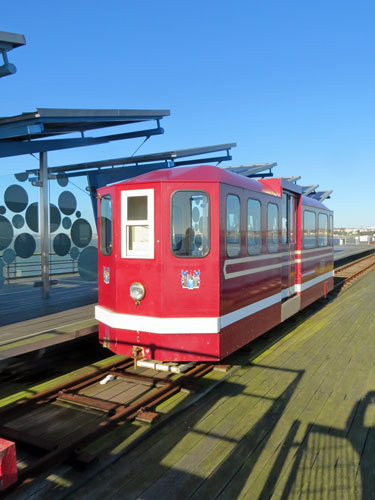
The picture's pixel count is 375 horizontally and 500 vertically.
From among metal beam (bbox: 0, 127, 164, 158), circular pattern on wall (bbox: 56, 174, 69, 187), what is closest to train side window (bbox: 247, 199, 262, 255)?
metal beam (bbox: 0, 127, 164, 158)

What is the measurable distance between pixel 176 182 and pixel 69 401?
9.94ft

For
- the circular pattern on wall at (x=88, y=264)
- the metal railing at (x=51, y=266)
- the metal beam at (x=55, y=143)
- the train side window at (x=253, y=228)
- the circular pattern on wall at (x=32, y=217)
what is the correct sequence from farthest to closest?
the circular pattern on wall at (x=88, y=264) < the metal railing at (x=51, y=266) < the circular pattern on wall at (x=32, y=217) < the metal beam at (x=55, y=143) < the train side window at (x=253, y=228)

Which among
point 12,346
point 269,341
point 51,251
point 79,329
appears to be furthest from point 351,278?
point 12,346

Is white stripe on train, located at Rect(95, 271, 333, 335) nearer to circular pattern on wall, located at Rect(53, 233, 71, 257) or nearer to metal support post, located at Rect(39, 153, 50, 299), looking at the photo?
metal support post, located at Rect(39, 153, 50, 299)

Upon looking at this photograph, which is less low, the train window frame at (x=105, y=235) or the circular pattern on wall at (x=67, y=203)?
the circular pattern on wall at (x=67, y=203)

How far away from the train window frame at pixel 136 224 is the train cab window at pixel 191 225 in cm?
31

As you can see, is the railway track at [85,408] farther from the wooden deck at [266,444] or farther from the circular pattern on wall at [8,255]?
the circular pattern on wall at [8,255]

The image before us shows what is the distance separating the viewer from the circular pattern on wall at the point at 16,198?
927cm

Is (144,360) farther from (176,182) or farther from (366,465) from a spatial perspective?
(366,465)

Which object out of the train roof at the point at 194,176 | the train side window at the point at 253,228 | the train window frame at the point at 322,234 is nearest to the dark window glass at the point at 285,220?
the train side window at the point at 253,228

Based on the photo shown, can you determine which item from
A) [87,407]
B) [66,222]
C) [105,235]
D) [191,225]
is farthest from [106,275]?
[66,222]

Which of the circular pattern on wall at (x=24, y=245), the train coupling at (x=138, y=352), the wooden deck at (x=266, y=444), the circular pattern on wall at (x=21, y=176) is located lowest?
the wooden deck at (x=266, y=444)

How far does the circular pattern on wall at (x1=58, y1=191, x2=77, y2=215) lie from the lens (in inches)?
412

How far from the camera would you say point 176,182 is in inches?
204
